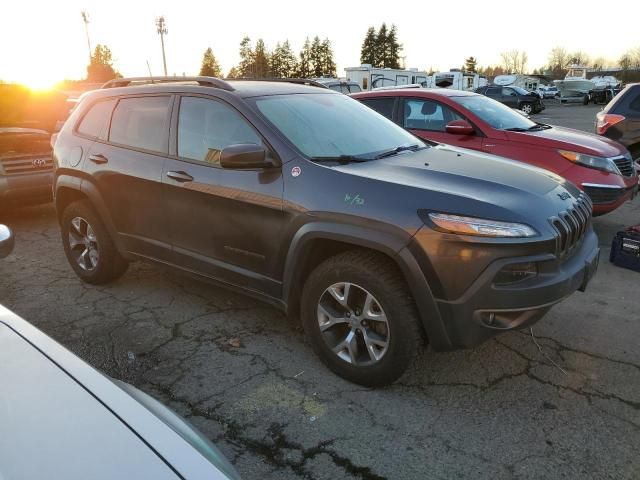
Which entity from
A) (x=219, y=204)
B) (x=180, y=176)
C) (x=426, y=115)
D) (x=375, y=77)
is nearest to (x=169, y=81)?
(x=180, y=176)

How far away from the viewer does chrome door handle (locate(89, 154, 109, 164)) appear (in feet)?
13.4

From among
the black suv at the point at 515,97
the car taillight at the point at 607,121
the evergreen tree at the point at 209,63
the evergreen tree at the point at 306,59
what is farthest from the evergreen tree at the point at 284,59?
the car taillight at the point at 607,121

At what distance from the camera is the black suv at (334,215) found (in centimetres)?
259

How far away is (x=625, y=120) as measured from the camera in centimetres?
741

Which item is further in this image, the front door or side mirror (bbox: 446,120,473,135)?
side mirror (bbox: 446,120,473,135)

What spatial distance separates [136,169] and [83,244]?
1.14m

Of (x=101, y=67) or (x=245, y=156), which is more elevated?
(x=101, y=67)

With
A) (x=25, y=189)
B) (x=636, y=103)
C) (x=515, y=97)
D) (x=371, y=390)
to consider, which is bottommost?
(x=371, y=390)

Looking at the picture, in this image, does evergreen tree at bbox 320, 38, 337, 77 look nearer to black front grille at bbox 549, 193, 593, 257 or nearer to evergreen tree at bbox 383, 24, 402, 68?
evergreen tree at bbox 383, 24, 402, 68

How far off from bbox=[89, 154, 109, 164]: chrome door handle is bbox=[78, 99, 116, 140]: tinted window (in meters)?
0.16

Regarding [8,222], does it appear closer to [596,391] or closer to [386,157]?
[386,157]

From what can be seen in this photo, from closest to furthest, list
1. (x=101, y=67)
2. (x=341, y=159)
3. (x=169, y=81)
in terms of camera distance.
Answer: (x=341, y=159), (x=169, y=81), (x=101, y=67)

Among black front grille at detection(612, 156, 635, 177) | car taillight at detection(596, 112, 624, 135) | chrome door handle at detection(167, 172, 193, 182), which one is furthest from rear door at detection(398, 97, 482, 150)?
chrome door handle at detection(167, 172, 193, 182)

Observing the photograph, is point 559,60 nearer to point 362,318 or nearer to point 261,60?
point 261,60
